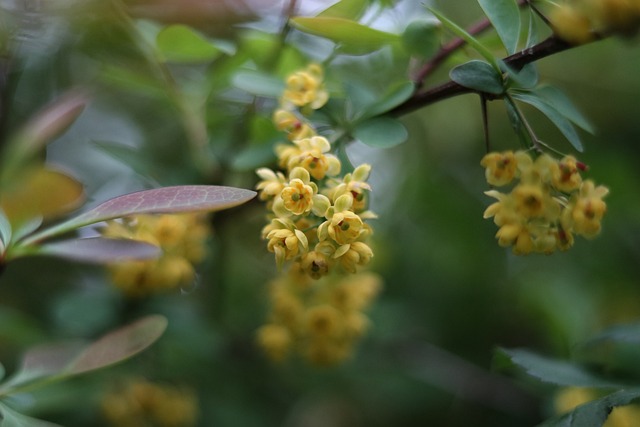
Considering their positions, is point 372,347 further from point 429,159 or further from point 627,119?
point 627,119

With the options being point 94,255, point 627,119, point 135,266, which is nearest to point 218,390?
point 135,266

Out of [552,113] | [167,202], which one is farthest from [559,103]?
[167,202]

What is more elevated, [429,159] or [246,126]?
[246,126]

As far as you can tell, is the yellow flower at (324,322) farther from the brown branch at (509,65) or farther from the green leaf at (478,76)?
the green leaf at (478,76)

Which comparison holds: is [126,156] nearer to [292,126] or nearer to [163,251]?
[163,251]

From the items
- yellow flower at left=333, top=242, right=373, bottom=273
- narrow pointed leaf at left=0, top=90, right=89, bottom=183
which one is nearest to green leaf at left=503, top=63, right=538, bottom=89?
yellow flower at left=333, top=242, right=373, bottom=273

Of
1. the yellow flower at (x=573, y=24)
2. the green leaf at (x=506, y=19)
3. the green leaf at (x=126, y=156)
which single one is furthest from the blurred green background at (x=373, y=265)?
the yellow flower at (x=573, y=24)
